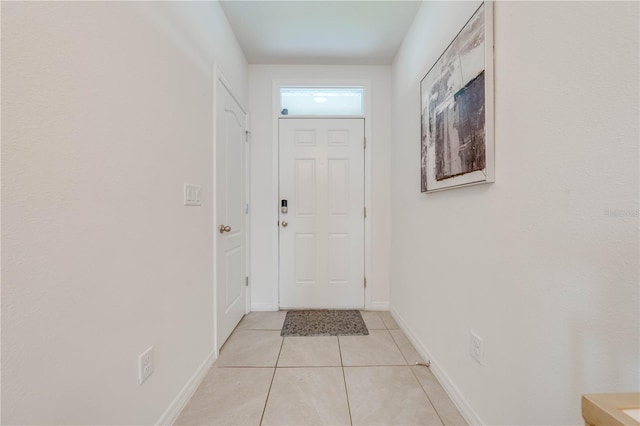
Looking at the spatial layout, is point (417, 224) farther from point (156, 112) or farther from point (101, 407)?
point (101, 407)

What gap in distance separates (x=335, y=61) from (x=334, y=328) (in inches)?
102

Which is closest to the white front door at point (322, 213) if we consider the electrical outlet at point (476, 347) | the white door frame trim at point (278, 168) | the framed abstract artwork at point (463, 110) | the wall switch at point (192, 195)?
the white door frame trim at point (278, 168)

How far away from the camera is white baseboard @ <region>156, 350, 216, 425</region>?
46.9 inches

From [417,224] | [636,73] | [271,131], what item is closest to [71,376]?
[636,73]

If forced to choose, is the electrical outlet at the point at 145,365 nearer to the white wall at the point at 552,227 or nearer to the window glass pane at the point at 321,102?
the white wall at the point at 552,227

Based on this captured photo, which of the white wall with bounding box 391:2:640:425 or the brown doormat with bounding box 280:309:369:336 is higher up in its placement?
the white wall with bounding box 391:2:640:425

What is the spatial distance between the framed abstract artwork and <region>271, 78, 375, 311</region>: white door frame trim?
3.36 feet

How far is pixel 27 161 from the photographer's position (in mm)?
639

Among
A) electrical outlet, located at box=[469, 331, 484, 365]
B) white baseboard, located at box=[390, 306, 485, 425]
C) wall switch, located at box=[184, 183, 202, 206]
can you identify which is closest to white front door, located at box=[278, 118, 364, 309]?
white baseboard, located at box=[390, 306, 485, 425]

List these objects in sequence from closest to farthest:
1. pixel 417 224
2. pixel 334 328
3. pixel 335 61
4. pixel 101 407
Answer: pixel 101 407 < pixel 417 224 < pixel 334 328 < pixel 335 61

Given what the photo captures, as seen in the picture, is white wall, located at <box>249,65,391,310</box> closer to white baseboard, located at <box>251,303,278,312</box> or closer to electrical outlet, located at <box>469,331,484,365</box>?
white baseboard, located at <box>251,303,278,312</box>

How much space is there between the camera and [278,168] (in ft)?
8.75

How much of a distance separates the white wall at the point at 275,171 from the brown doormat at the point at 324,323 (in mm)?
292

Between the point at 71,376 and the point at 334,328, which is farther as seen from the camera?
the point at 334,328
